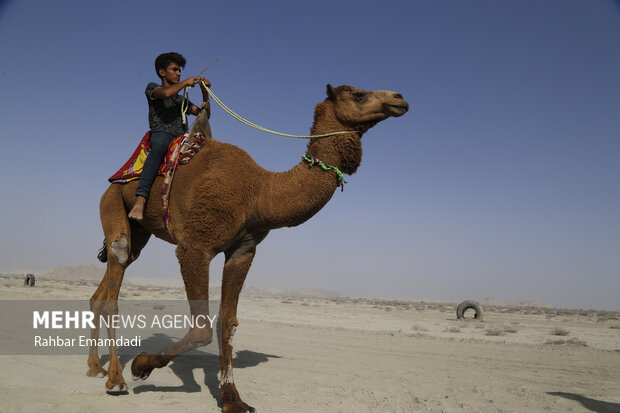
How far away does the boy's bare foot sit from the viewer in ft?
16.7

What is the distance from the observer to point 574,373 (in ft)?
25.1

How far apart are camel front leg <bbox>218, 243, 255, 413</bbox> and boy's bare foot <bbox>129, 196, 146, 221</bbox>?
1.23 m

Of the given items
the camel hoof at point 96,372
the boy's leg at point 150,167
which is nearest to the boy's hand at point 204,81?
the boy's leg at point 150,167

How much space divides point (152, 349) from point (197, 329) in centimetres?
416

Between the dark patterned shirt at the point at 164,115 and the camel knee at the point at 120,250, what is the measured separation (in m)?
1.60

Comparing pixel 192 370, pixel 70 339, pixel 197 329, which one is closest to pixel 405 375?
pixel 192 370

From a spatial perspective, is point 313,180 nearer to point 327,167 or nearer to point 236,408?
point 327,167

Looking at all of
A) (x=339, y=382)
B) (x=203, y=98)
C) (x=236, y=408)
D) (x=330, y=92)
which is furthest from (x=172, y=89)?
(x=339, y=382)

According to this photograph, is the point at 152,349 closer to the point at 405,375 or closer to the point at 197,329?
the point at 197,329

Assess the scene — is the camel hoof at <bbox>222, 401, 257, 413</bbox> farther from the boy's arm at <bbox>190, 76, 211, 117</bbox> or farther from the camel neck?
the boy's arm at <bbox>190, 76, 211, 117</bbox>

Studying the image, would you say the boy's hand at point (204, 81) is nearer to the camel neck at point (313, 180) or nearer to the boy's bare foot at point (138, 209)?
the camel neck at point (313, 180)

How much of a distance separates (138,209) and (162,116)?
1.41 meters

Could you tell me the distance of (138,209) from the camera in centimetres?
511

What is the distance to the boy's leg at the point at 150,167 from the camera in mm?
5133
